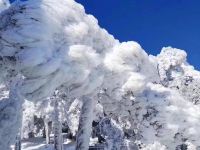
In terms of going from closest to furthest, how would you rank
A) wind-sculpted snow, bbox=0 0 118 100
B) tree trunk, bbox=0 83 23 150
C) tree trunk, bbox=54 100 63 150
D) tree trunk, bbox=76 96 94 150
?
tree trunk, bbox=0 83 23 150 → wind-sculpted snow, bbox=0 0 118 100 → tree trunk, bbox=76 96 94 150 → tree trunk, bbox=54 100 63 150

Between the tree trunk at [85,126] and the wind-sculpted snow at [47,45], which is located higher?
the wind-sculpted snow at [47,45]

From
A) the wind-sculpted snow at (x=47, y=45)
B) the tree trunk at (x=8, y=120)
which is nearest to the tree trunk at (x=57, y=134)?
the wind-sculpted snow at (x=47, y=45)

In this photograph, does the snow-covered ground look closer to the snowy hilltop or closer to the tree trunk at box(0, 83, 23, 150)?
the snowy hilltop

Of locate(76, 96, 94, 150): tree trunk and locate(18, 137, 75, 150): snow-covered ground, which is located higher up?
locate(18, 137, 75, 150): snow-covered ground

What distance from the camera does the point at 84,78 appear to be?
53.6ft

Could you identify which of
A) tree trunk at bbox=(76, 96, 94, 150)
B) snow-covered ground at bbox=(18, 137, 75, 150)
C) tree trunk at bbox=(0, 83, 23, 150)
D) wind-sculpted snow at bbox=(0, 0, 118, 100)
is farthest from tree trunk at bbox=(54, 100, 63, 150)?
tree trunk at bbox=(0, 83, 23, 150)

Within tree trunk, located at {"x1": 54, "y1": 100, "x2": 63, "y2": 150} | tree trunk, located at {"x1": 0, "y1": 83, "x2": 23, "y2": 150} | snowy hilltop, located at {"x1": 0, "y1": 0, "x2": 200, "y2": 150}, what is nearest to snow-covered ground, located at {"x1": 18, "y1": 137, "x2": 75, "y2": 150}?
tree trunk, located at {"x1": 54, "y1": 100, "x2": 63, "y2": 150}

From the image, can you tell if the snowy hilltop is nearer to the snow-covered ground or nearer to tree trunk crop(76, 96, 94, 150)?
tree trunk crop(76, 96, 94, 150)

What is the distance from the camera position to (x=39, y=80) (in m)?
14.8

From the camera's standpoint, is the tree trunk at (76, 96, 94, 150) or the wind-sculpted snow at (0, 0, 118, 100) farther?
the tree trunk at (76, 96, 94, 150)

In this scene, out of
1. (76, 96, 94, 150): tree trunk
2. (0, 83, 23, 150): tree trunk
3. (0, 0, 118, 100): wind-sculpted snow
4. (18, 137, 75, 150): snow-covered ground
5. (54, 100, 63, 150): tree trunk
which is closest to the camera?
(0, 83, 23, 150): tree trunk

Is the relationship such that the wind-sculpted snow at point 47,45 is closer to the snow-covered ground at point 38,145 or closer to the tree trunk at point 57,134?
the tree trunk at point 57,134

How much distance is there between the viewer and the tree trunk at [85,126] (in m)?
19.1

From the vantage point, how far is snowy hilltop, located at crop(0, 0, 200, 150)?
570 inches
